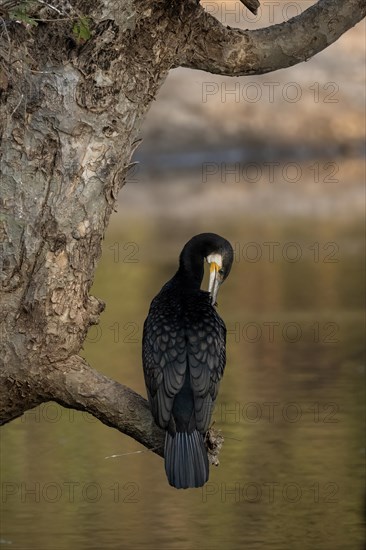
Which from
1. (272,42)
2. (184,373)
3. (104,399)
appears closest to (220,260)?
(184,373)

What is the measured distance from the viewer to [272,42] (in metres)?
7.61

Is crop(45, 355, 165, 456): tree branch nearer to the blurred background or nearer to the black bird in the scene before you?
the black bird

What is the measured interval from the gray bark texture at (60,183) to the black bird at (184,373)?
0.49ft

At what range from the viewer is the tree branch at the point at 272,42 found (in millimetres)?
7449

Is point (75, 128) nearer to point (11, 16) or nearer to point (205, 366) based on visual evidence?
point (11, 16)

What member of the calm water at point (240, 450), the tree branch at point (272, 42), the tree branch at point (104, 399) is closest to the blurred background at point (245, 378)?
the calm water at point (240, 450)

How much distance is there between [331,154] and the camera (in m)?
31.8

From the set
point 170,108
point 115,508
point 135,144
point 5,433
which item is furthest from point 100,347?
point 170,108

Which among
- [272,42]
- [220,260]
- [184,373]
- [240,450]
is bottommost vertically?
[184,373]

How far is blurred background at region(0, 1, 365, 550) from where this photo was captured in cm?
854

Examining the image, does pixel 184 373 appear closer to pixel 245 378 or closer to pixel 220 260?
pixel 220 260

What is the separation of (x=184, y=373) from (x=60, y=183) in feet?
3.32

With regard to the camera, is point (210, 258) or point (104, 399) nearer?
point (104, 399)

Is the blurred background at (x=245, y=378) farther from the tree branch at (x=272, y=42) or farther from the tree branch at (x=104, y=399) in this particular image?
the tree branch at (x=272, y=42)
